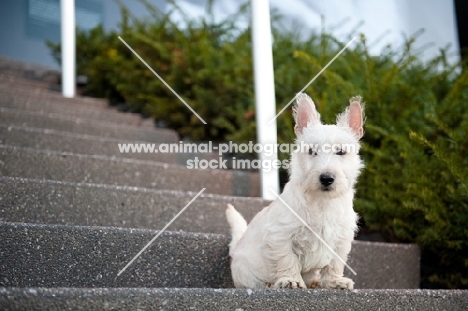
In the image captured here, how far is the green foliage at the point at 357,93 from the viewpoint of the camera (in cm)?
235

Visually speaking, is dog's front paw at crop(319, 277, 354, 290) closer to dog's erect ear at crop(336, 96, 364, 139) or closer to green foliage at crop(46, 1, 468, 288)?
dog's erect ear at crop(336, 96, 364, 139)

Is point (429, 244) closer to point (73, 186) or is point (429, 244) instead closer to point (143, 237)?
point (143, 237)

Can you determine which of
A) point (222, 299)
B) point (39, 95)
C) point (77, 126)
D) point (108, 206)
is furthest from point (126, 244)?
point (39, 95)

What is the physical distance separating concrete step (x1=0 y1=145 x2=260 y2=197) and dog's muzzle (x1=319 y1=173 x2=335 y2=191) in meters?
1.40

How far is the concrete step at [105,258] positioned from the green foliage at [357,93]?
49 cm

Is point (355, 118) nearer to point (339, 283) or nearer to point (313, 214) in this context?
point (313, 214)

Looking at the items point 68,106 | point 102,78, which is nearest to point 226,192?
point 68,106

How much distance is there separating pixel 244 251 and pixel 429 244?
1.07 m

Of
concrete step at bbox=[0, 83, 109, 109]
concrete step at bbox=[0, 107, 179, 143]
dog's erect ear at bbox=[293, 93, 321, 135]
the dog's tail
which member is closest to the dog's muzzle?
dog's erect ear at bbox=[293, 93, 321, 135]

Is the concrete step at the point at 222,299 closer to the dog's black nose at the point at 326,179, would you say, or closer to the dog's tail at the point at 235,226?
the dog's black nose at the point at 326,179

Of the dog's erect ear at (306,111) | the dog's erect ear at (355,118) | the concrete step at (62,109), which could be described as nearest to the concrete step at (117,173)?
the concrete step at (62,109)

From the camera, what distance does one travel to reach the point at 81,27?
520 centimetres

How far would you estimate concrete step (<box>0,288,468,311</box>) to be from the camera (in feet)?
4.02

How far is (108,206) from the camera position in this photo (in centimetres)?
224
